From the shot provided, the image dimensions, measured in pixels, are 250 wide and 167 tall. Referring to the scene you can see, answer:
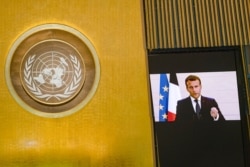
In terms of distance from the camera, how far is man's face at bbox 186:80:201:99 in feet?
13.1

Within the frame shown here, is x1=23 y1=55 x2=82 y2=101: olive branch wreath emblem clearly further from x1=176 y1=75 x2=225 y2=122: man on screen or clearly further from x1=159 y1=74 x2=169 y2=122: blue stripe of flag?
x1=176 y1=75 x2=225 y2=122: man on screen

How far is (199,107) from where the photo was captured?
13.0 ft

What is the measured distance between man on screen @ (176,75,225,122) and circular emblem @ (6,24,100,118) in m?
1.08

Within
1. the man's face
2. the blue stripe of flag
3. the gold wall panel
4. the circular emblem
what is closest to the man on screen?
the man's face

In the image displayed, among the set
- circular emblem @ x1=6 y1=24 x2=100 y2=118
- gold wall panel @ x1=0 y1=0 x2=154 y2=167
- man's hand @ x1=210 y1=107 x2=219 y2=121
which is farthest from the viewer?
man's hand @ x1=210 y1=107 x2=219 y2=121

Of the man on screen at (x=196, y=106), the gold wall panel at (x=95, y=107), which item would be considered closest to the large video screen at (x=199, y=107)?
the man on screen at (x=196, y=106)

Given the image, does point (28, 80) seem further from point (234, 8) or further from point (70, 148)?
point (234, 8)

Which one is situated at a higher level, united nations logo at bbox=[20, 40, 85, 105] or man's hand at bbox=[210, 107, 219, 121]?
united nations logo at bbox=[20, 40, 85, 105]

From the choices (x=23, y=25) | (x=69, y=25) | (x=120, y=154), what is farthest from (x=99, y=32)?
(x=120, y=154)

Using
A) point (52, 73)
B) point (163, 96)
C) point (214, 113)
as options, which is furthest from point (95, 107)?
point (214, 113)

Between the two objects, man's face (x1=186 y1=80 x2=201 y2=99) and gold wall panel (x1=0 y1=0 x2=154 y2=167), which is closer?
gold wall panel (x1=0 y1=0 x2=154 y2=167)

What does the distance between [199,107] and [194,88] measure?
236mm

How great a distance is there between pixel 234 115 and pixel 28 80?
2.46 meters

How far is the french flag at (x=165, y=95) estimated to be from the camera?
12.9ft
